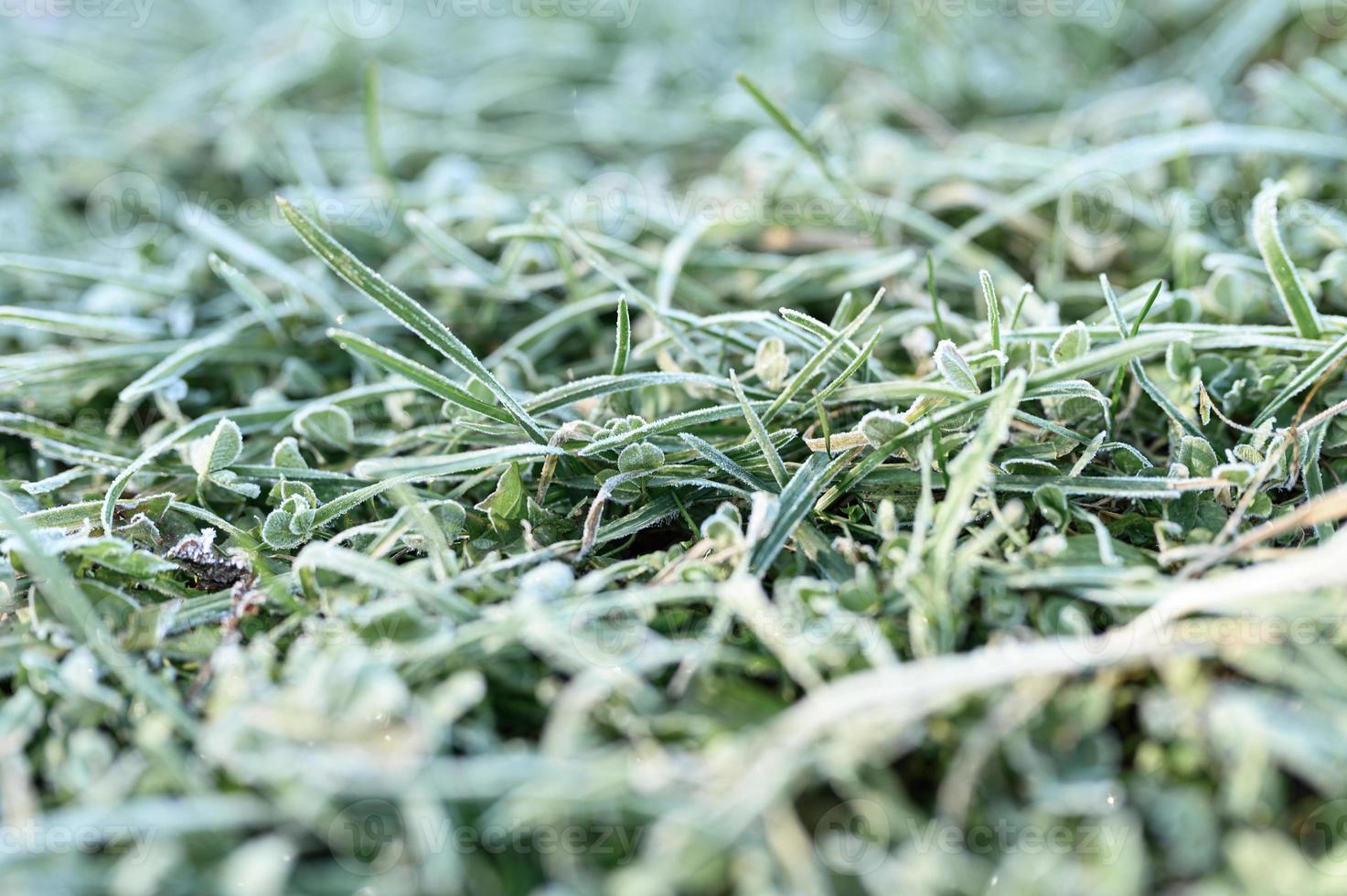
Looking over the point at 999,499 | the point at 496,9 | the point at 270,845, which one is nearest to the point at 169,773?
the point at 270,845

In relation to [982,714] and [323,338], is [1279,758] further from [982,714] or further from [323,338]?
[323,338]
